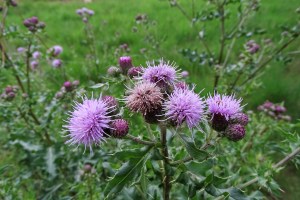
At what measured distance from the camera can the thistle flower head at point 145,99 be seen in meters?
1.57

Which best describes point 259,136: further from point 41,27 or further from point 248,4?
point 41,27

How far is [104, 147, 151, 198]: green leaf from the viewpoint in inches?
61.7

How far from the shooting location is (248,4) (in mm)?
3137

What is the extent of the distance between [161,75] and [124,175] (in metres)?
0.49

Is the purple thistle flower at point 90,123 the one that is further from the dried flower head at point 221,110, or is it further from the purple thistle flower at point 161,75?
the dried flower head at point 221,110

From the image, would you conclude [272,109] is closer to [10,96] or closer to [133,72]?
[133,72]

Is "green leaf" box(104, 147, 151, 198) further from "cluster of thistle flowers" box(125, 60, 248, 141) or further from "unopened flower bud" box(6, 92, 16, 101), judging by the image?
"unopened flower bud" box(6, 92, 16, 101)

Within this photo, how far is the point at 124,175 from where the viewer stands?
62.3 inches

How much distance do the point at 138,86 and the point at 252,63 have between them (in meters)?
1.84

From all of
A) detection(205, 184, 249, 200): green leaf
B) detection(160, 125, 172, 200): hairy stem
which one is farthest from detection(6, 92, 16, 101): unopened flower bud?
detection(205, 184, 249, 200): green leaf

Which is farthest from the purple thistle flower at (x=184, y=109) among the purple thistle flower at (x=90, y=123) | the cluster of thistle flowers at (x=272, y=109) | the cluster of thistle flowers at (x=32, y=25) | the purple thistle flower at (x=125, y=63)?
the cluster of thistle flowers at (x=32, y=25)

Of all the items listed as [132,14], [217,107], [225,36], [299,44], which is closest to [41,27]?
[225,36]

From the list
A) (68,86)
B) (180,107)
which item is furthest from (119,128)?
(68,86)

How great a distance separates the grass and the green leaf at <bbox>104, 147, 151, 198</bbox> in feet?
4.85
